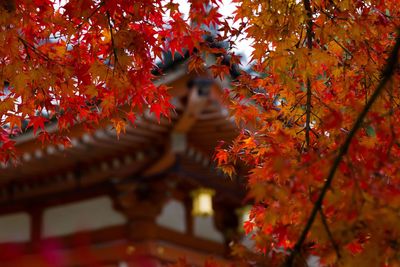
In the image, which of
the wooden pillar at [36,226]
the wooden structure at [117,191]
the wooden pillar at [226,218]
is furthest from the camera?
the wooden pillar at [226,218]

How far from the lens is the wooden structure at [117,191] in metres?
8.17

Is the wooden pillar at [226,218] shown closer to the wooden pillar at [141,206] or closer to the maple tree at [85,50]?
the wooden pillar at [141,206]

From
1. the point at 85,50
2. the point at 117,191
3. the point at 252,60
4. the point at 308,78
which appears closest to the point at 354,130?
the point at 308,78

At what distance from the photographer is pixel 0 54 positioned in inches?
168

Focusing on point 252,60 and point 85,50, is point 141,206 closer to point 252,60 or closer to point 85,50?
point 85,50

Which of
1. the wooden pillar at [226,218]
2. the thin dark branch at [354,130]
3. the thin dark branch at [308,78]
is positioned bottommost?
the thin dark branch at [354,130]

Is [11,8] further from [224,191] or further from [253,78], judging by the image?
[224,191]

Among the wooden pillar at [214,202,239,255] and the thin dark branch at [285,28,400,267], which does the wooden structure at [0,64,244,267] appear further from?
the thin dark branch at [285,28,400,267]

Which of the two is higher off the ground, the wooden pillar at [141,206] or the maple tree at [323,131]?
the wooden pillar at [141,206]

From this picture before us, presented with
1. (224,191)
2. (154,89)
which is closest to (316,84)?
(154,89)

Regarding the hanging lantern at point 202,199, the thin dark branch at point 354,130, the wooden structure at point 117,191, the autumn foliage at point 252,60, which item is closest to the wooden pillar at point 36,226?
the wooden structure at point 117,191

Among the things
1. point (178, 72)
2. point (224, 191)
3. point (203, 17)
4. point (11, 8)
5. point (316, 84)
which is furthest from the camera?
point (224, 191)

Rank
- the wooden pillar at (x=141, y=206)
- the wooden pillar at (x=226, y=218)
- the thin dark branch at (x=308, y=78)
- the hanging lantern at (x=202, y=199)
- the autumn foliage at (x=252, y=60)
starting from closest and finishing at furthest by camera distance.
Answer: the autumn foliage at (x=252, y=60)
the thin dark branch at (x=308, y=78)
the wooden pillar at (x=141, y=206)
the hanging lantern at (x=202, y=199)
the wooden pillar at (x=226, y=218)

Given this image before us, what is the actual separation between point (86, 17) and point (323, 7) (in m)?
1.44
